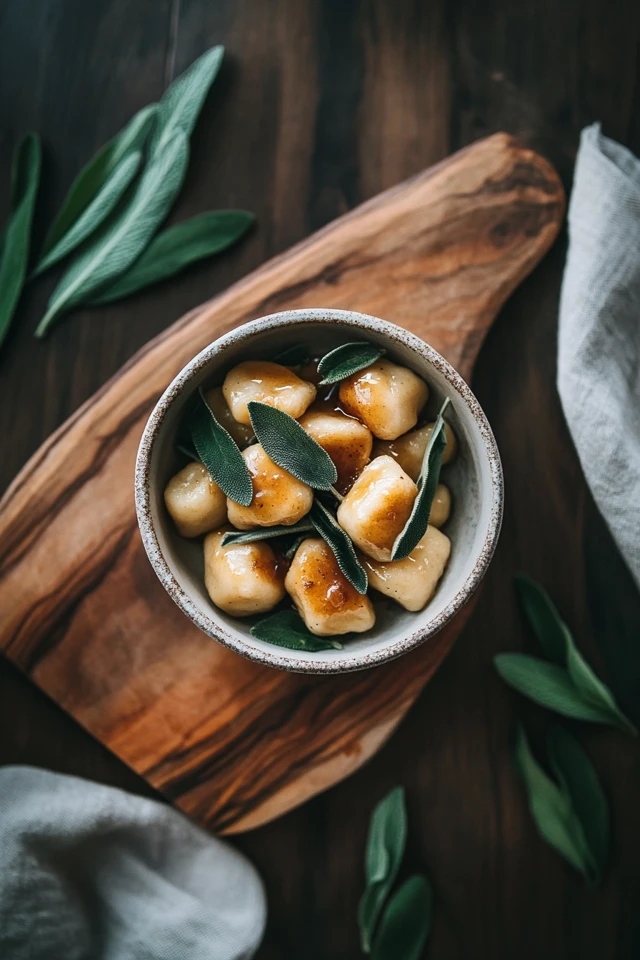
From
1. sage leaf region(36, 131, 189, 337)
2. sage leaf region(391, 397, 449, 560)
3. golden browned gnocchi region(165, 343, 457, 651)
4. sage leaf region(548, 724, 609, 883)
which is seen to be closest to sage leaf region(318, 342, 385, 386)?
golden browned gnocchi region(165, 343, 457, 651)

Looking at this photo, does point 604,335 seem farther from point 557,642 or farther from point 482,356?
point 557,642

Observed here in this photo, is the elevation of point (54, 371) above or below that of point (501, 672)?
above

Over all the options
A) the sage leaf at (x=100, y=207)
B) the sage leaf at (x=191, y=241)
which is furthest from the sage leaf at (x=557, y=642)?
the sage leaf at (x=100, y=207)

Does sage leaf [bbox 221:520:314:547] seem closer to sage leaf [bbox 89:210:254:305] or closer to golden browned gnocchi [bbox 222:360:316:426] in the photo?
golden browned gnocchi [bbox 222:360:316:426]

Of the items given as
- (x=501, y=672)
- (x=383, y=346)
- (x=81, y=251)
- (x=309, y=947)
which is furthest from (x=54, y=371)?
(x=309, y=947)

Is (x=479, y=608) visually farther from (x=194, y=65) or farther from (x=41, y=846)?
(x=194, y=65)

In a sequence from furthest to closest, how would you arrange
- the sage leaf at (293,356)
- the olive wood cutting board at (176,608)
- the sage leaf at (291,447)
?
1. the olive wood cutting board at (176,608)
2. the sage leaf at (293,356)
3. the sage leaf at (291,447)

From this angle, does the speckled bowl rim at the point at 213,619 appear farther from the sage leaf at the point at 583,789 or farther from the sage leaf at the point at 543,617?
the sage leaf at the point at 583,789
